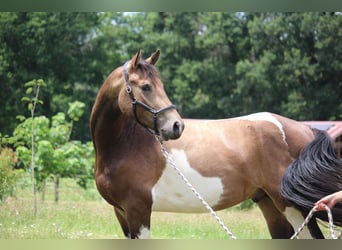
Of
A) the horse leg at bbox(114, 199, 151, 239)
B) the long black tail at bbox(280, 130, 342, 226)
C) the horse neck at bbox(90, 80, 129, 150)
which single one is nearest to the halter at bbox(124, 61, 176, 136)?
the horse neck at bbox(90, 80, 129, 150)

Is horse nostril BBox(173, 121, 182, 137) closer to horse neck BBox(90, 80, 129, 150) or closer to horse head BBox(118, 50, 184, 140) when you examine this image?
horse head BBox(118, 50, 184, 140)

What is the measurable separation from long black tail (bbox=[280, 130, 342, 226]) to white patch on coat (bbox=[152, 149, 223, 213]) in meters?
0.46

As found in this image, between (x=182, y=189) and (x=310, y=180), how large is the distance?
84 centimetres

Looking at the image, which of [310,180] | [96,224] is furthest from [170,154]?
[96,224]

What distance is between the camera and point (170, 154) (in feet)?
11.3

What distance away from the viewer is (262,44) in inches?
648

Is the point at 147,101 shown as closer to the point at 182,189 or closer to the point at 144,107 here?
the point at 144,107

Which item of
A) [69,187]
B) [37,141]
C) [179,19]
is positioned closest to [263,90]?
[179,19]

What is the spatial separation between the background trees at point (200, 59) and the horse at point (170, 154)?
9.61 metres

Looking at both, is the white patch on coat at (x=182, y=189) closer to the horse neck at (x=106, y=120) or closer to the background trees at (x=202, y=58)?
the horse neck at (x=106, y=120)

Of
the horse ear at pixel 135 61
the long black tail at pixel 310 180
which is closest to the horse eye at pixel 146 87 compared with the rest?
the horse ear at pixel 135 61

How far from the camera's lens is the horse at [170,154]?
3.17 metres

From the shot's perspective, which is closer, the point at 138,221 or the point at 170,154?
the point at 138,221

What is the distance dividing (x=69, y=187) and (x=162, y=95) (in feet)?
24.6
